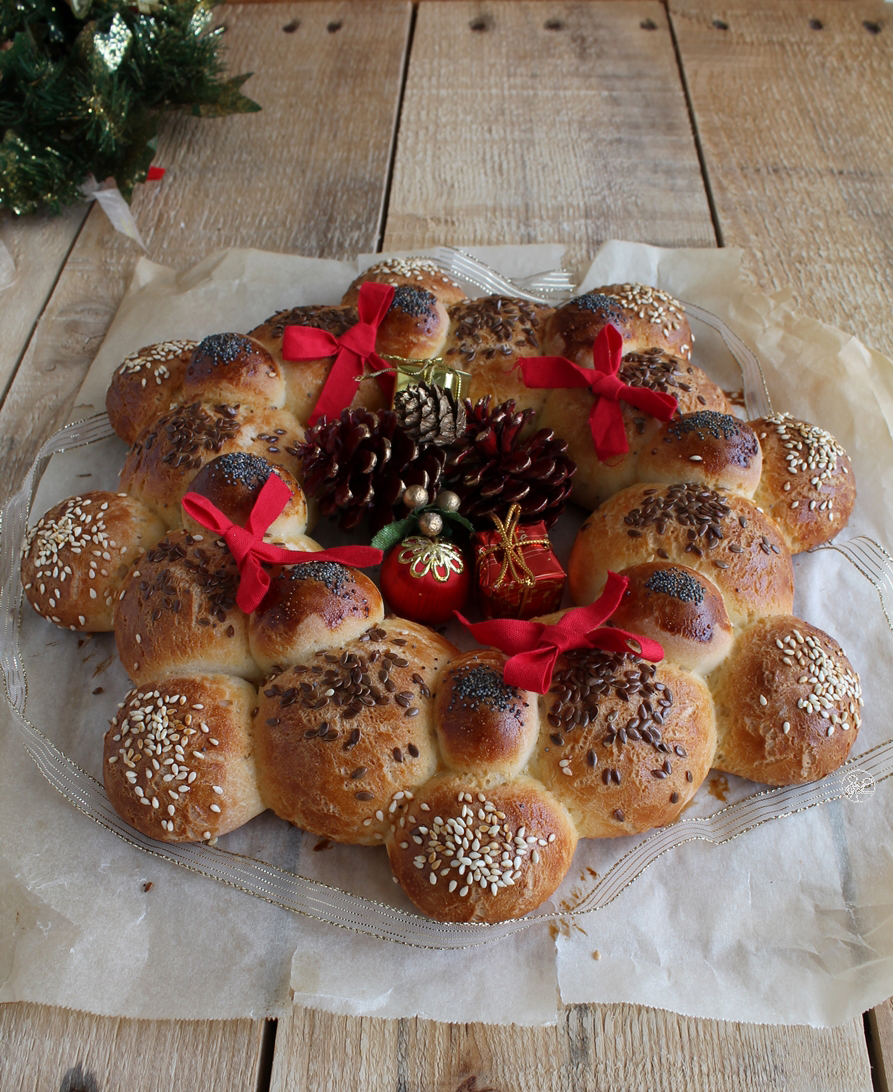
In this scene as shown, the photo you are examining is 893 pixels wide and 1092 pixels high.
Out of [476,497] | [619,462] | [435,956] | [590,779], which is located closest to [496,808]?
[590,779]

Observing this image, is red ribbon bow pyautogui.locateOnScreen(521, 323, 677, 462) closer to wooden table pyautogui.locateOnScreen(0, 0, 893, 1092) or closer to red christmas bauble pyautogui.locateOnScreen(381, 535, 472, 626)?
red christmas bauble pyautogui.locateOnScreen(381, 535, 472, 626)

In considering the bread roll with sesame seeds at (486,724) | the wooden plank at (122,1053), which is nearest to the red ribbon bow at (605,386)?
the bread roll with sesame seeds at (486,724)

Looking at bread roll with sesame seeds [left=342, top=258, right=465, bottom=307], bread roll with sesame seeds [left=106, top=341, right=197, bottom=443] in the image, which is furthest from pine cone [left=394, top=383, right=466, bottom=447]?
bread roll with sesame seeds [left=106, top=341, right=197, bottom=443]

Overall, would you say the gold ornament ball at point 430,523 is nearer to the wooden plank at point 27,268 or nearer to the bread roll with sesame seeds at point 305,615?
the bread roll with sesame seeds at point 305,615

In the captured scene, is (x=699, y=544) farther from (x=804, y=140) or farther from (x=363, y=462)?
(x=804, y=140)

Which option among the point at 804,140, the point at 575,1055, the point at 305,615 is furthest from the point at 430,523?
the point at 804,140

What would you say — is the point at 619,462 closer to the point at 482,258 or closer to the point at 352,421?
the point at 352,421
